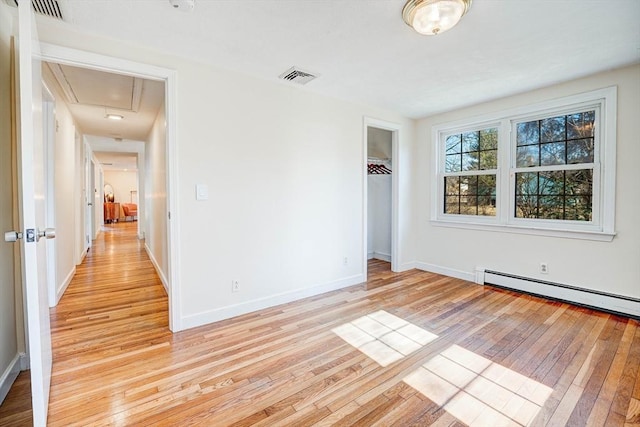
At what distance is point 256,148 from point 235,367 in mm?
1922

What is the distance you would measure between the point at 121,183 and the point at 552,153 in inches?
601

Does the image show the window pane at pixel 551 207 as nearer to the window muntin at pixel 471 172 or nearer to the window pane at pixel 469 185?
the window muntin at pixel 471 172

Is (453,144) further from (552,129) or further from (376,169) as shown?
(376,169)

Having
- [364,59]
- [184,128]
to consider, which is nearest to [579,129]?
[364,59]

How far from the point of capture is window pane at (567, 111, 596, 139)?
9.96 feet

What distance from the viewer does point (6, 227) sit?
5.97 feet

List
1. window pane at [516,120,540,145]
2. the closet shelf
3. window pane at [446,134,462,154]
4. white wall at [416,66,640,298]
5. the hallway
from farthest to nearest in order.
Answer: the closet shelf, window pane at [446,134,462,154], window pane at [516,120,540,145], white wall at [416,66,640,298], the hallway

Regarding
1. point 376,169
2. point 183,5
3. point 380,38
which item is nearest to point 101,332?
point 183,5

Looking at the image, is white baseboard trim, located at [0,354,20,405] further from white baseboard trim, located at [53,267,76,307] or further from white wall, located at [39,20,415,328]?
white baseboard trim, located at [53,267,76,307]

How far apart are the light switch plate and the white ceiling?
3.57 ft

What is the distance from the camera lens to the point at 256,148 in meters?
2.94

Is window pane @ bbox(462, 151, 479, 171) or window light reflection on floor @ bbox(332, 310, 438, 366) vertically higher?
window pane @ bbox(462, 151, 479, 171)

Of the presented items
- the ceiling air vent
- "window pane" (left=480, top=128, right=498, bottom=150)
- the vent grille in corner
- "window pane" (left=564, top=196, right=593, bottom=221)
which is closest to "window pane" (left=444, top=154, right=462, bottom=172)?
"window pane" (left=480, top=128, right=498, bottom=150)

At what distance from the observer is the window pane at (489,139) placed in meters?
3.76
